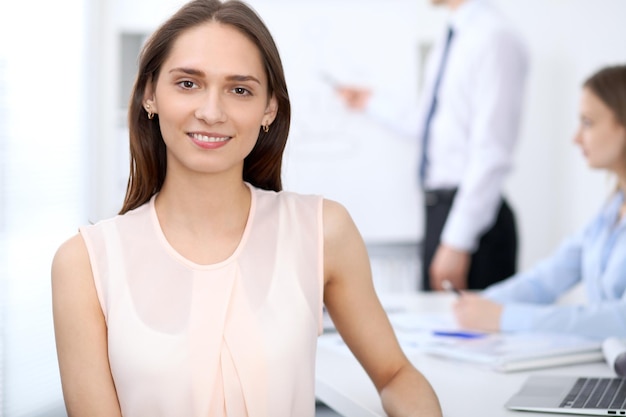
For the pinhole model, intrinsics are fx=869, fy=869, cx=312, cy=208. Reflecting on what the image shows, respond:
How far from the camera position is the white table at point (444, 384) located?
5.02 ft

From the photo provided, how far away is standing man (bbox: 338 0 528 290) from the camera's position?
3564mm

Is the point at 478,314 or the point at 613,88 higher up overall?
the point at 613,88

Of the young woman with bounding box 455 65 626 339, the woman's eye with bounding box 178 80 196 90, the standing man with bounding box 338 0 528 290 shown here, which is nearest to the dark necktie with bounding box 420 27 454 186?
the standing man with bounding box 338 0 528 290

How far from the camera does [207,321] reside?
1408 millimetres

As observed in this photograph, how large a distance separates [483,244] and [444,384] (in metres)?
2.02

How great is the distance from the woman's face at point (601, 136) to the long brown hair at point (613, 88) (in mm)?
12

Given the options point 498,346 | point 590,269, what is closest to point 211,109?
point 498,346

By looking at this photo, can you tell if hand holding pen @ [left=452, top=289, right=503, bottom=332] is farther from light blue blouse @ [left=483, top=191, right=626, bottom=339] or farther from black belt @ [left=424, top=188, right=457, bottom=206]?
black belt @ [left=424, top=188, right=457, bottom=206]

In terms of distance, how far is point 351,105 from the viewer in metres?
4.01

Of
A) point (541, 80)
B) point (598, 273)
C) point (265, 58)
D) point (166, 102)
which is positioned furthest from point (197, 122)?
point (541, 80)

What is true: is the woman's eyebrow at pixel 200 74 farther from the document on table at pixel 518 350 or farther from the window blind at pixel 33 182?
the window blind at pixel 33 182

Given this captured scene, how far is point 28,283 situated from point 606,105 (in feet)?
6.24

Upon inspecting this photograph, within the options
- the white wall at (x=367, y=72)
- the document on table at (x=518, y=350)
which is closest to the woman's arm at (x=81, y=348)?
the document on table at (x=518, y=350)

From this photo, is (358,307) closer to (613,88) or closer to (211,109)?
(211,109)
